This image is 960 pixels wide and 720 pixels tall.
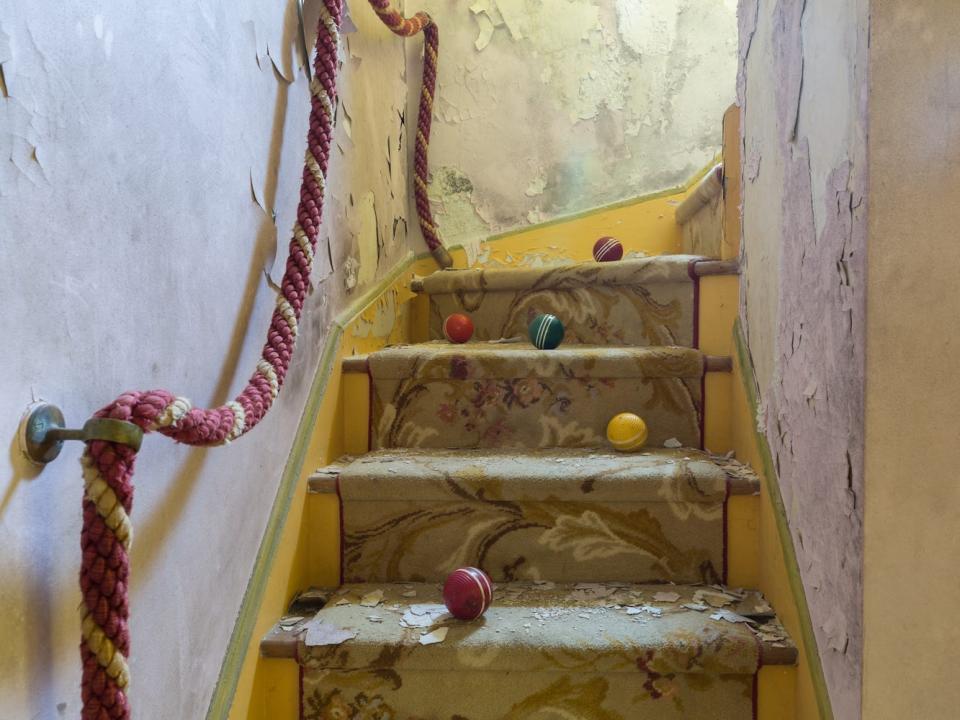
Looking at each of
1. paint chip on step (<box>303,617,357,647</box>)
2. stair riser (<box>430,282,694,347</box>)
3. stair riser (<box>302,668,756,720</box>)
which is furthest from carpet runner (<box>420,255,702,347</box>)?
paint chip on step (<box>303,617,357,647</box>)

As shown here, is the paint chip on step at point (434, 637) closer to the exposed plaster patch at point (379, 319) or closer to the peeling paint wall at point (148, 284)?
the peeling paint wall at point (148, 284)

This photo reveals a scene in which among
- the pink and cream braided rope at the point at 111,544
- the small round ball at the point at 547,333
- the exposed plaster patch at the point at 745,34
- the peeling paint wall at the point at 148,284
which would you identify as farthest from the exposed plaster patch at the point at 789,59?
the pink and cream braided rope at the point at 111,544

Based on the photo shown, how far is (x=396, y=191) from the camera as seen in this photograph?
6.57 ft

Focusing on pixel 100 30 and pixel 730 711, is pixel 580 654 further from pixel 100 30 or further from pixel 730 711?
pixel 100 30

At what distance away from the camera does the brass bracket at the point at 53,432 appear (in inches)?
20.8

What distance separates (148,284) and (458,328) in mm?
1052

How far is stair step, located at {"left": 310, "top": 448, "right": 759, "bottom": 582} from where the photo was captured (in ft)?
3.70

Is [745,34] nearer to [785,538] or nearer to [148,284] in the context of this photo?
[785,538]

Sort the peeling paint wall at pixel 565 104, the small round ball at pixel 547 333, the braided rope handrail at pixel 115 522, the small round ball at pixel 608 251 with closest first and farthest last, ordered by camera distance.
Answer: the braided rope handrail at pixel 115 522 < the small round ball at pixel 547 333 < the small round ball at pixel 608 251 < the peeling paint wall at pixel 565 104

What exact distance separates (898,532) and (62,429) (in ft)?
2.66

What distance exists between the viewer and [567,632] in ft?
3.17

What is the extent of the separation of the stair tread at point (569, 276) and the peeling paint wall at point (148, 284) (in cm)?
72

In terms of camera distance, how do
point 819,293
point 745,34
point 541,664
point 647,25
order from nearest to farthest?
point 819,293
point 541,664
point 745,34
point 647,25

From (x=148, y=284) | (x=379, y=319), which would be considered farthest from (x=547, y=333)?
(x=148, y=284)
